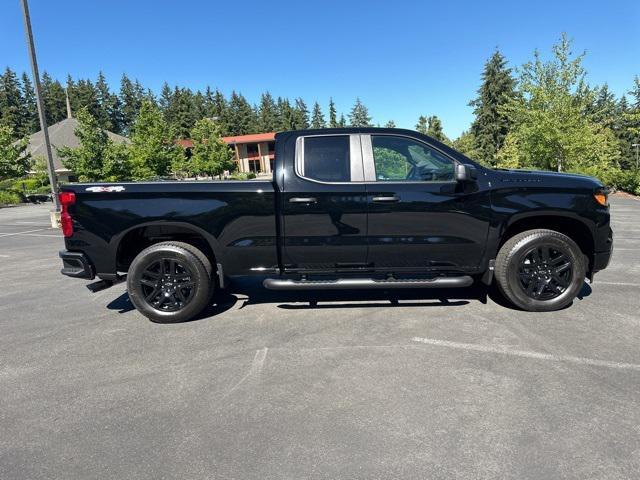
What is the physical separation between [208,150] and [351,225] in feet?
148

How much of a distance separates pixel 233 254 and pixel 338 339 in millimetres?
1451

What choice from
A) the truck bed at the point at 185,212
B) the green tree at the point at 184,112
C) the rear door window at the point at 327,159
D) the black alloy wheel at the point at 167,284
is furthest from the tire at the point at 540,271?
the green tree at the point at 184,112

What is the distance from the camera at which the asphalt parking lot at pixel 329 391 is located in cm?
229

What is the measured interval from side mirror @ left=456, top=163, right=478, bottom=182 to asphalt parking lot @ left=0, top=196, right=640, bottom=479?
1.46 m

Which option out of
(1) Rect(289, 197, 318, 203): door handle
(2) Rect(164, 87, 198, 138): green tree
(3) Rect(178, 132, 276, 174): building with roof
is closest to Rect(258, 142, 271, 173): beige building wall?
(3) Rect(178, 132, 276, 174): building with roof

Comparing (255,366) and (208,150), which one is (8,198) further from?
(255,366)

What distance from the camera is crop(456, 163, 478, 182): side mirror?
3943 millimetres

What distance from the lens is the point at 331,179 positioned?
4285mm

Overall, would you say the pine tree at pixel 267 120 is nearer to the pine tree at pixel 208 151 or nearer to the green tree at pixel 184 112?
the green tree at pixel 184 112

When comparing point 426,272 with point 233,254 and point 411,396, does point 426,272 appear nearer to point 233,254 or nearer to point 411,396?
point 411,396

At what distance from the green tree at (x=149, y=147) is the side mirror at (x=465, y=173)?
28.1 metres

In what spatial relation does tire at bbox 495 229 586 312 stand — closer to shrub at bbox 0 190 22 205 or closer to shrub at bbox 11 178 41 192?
shrub at bbox 0 190 22 205

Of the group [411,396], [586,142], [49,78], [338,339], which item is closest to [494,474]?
[411,396]

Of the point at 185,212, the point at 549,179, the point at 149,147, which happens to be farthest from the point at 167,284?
the point at 149,147
